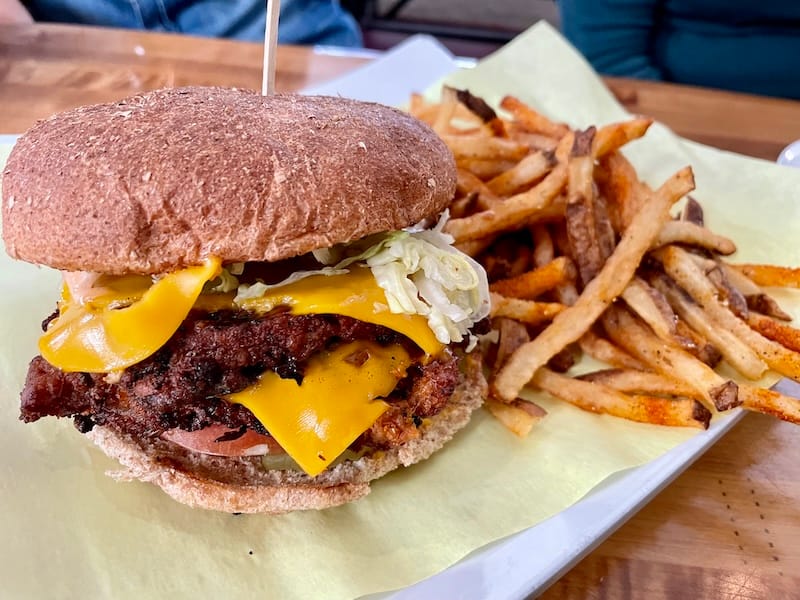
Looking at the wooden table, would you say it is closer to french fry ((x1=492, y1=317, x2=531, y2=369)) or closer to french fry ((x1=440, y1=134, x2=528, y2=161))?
french fry ((x1=492, y1=317, x2=531, y2=369))

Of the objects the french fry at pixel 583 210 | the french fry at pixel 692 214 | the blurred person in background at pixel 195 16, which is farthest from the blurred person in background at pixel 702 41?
the french fry at pixel 583 210

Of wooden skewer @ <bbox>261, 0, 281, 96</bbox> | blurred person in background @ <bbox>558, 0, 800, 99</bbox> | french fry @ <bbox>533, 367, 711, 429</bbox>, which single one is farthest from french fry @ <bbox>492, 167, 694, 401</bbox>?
blurred person in background @ <bbox>558, 0, 800, 99</bbox>

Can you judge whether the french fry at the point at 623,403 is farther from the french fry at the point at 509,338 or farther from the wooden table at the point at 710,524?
the wooden table at the point at 710,524

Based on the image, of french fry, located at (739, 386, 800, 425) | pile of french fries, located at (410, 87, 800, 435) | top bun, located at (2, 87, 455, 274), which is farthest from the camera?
pile of french fries, located at (410, 87, 800, 435)

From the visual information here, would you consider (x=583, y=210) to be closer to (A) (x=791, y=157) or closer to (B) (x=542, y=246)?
(B) (x=542, y=246)

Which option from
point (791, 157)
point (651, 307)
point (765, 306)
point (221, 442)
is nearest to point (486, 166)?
point (651, 307)

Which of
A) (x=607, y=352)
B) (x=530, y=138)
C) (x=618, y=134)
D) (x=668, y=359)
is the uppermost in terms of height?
(x=618, y=134)

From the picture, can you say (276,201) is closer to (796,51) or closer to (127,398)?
(127,398)
